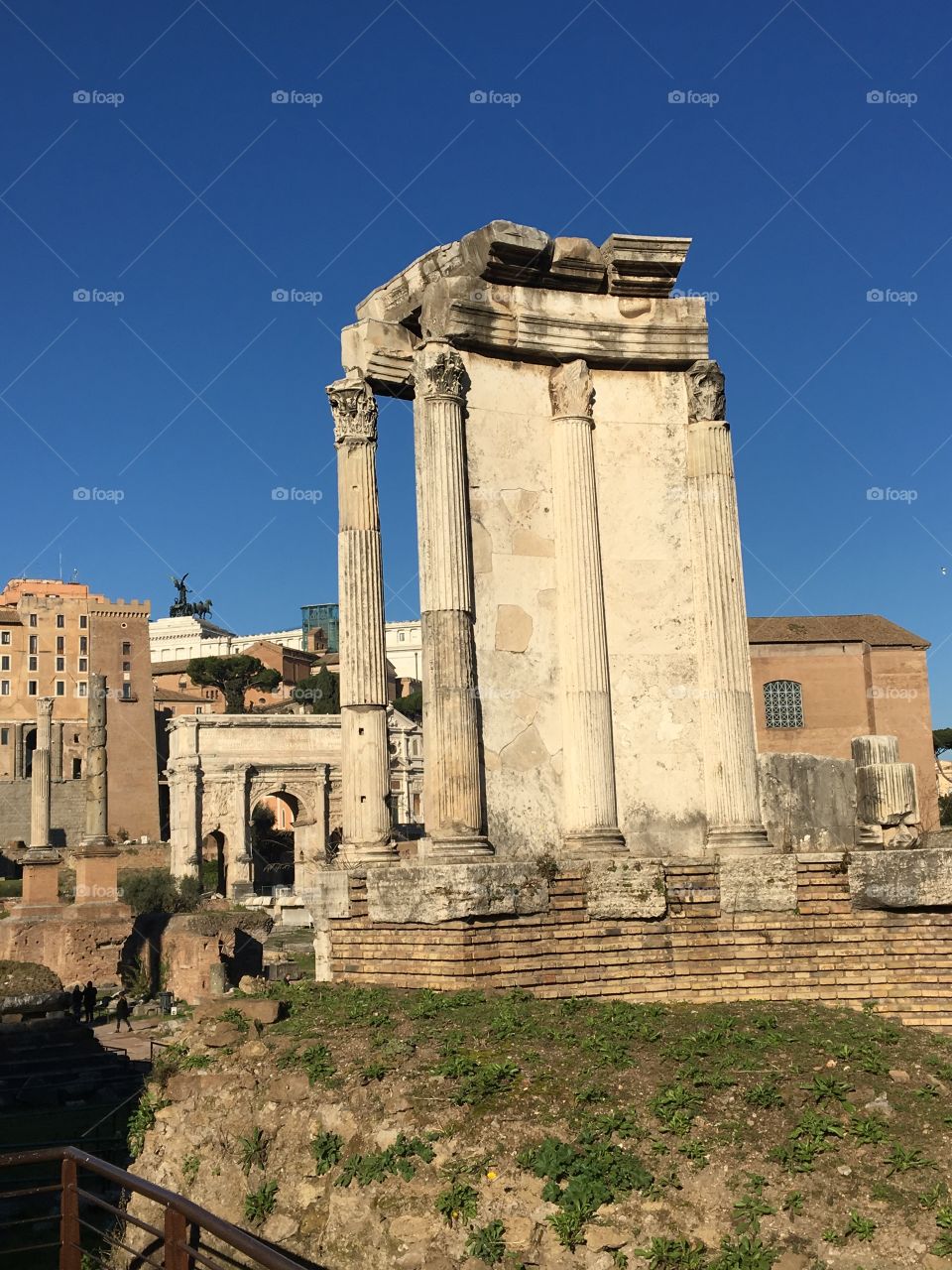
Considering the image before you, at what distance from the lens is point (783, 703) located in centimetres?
5144

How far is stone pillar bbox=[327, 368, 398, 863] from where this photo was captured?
12195 mm

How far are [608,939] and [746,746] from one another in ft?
7.70

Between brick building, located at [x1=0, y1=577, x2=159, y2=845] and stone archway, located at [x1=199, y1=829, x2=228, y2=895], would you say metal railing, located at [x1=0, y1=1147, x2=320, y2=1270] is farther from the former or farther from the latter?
brick building, located at [x1=0, y1=577, x2=159, y2=845]

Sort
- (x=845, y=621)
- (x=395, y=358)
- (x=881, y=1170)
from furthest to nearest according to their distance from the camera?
(x=845, y=621)
(x=395, y=358)
(x=881, y=1170)

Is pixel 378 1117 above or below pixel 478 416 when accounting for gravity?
below

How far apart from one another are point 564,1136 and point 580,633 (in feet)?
16.3

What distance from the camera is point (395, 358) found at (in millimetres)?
12430

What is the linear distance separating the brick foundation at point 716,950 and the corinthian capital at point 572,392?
4105 mm

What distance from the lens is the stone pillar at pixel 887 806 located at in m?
11.5

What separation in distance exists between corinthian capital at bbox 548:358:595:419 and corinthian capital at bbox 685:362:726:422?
1.01 meters

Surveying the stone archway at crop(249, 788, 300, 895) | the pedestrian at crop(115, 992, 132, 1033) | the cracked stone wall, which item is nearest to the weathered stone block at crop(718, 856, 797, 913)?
the cracked stone wall

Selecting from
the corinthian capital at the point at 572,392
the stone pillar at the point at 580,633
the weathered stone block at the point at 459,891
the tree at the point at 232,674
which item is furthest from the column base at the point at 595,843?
the tree at the point at 232,674

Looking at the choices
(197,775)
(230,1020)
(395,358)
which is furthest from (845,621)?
(230,1020)

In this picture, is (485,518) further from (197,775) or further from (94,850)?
(197,775)
